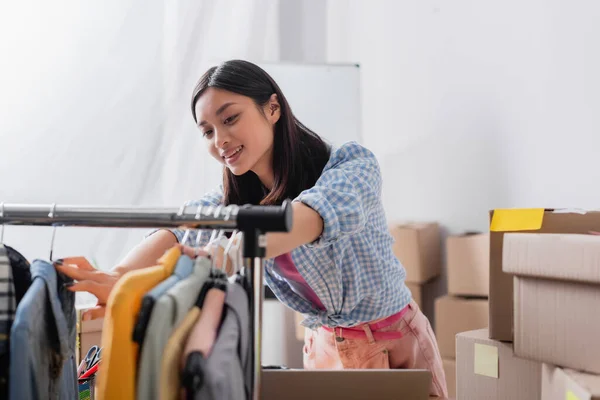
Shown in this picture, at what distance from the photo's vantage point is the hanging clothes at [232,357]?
52 cm

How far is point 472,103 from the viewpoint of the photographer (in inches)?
90.1

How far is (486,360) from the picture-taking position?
3.52 ft

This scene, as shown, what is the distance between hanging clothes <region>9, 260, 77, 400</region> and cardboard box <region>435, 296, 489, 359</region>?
1.55 metres

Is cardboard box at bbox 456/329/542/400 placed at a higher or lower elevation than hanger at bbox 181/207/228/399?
lower

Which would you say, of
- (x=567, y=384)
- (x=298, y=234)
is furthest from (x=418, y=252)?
(x=298, y=234)

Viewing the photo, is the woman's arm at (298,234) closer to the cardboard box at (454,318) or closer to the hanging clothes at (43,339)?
the hanging clothes at (43,339)

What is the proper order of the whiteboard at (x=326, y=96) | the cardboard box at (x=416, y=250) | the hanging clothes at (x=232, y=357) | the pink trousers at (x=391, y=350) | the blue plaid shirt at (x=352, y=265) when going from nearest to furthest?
the hanging clothes at (x=232, y=357) → the blue plaid shirt at (x=352, y=265) → the pink trousers at (x=391, y=350) → the cardboard box at (x=416, y=250) → the whiteboard at (x=326, y=96)

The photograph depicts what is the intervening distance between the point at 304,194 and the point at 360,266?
367mm

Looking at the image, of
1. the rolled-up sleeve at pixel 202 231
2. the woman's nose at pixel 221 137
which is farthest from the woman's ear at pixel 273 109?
the rolled-up sleeve at pixel 202 231

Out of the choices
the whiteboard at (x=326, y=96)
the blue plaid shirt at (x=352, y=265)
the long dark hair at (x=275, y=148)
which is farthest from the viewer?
the whiteboard at (x=326, y=96)

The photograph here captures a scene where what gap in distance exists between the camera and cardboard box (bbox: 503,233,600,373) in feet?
2.72

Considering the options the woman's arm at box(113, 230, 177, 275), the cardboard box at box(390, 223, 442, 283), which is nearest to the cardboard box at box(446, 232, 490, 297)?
the cardboard box at box(390, 223, 442, 283)

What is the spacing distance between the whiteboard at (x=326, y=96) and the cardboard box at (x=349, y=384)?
1638 mm

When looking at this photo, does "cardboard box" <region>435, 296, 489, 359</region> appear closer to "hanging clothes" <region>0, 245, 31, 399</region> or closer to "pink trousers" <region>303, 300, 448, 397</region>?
"pink trousers" <region>303, 300, 448, 397</region>
